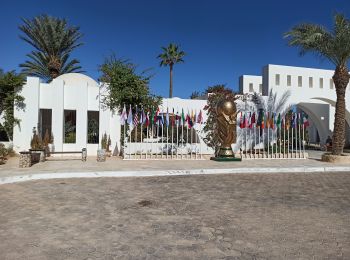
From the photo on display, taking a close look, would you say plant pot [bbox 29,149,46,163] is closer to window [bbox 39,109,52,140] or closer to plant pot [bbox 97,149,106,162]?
plant pot [bbox 97,149,106,162]

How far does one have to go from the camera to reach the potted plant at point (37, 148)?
14367 millimetres

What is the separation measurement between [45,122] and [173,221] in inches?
613

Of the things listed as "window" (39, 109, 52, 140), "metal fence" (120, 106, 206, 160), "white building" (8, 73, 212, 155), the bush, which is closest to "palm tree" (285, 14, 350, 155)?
"metal fence" (120, 106, 206, 160)

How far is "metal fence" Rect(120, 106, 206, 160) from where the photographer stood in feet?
54.3

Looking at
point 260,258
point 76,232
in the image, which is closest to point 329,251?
point 260,258

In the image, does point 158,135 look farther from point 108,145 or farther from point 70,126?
point 70,126

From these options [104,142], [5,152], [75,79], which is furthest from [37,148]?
[75,79]

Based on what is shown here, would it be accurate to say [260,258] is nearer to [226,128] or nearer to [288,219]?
[288,219]

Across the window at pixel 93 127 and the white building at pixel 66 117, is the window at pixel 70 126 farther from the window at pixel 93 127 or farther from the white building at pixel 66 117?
the window at pixel 93 127

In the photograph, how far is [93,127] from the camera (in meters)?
19.5

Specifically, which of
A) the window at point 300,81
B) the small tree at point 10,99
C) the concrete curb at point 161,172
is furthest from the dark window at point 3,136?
the window at point 300,81

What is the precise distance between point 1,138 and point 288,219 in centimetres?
1754

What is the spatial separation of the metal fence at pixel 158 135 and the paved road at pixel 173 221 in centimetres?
750

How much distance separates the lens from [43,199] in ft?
23.8
